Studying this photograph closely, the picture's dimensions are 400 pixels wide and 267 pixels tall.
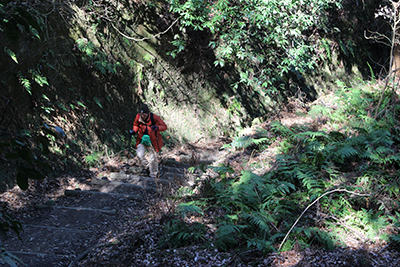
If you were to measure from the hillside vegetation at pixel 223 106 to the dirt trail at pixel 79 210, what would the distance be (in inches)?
22.2

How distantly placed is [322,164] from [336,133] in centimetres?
129

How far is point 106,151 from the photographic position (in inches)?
373

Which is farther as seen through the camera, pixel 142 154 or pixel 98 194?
pixel 142 154

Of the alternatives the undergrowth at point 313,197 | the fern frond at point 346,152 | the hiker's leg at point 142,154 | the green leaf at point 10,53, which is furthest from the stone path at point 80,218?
the green leaf at point 10,53

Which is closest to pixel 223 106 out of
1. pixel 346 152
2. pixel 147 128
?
pixel 147 128

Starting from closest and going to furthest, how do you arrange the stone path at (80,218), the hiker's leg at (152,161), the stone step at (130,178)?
the stone path at (80,218)
the stone step at (130,178)
the hiker's leg at (152,161)

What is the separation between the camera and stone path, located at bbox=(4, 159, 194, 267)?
5148 mm

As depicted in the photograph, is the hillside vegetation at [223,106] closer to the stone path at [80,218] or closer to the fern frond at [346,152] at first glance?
the fern frond at [346,152]

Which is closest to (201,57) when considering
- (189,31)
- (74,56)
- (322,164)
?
(189,31)

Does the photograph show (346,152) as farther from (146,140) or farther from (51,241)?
(51,241)

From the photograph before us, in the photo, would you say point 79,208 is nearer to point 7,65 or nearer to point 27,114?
point 27,114

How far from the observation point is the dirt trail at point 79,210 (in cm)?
523

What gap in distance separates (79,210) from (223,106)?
317 inches

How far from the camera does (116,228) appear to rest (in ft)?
19.9
